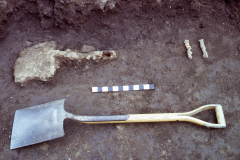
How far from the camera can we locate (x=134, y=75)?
307 centimetres

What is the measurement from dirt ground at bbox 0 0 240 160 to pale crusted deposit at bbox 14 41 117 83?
117 millimetres

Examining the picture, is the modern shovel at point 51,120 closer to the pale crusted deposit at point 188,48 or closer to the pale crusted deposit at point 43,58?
the pale crusted deposit at point 43,58

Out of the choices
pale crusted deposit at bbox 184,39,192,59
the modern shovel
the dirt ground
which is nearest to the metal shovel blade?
the modern shovel

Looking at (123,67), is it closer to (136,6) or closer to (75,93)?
A: (75,93)

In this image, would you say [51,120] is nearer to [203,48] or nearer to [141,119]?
[141,119]

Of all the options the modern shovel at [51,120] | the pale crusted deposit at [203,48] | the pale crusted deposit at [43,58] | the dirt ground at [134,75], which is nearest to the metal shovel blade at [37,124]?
the modern shovel at [51,120]

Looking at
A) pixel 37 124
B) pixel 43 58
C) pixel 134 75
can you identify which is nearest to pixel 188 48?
pixel 134 75

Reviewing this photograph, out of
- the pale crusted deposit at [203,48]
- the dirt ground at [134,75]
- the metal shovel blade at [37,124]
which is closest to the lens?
the metal shovel blade at [37,124]

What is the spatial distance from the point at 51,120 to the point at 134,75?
60.5 inches

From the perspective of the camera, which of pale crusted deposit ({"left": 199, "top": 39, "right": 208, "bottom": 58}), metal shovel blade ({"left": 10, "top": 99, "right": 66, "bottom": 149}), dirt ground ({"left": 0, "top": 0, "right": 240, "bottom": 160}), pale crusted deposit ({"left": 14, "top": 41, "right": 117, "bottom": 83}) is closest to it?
metal shovel blade ({"left": 10, "top": 99, "right": 66, "bottom": 149})

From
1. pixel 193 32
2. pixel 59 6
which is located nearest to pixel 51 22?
pixel 59 6

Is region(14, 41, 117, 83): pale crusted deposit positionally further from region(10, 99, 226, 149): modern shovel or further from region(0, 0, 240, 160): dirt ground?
region(10, 99, 226, 149): modern shovel

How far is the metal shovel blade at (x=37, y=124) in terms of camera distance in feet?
7.90

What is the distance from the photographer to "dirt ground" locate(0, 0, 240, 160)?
256 centimetres
